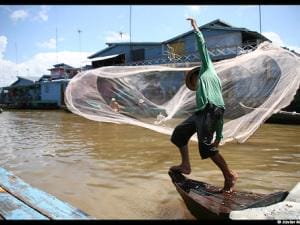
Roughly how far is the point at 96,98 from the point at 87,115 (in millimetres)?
477

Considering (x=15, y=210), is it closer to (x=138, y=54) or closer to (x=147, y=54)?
(x=147, y=54)

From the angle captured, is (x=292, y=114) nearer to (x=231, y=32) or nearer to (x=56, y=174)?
(x=231, y=32)

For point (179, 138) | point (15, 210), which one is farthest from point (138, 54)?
point (15, 210)

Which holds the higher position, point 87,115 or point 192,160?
point 87,115

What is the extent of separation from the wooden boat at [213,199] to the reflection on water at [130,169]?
1.20ft

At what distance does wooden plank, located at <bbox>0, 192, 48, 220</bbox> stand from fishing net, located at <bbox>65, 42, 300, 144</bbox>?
303cm

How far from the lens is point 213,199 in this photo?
381 centimetres

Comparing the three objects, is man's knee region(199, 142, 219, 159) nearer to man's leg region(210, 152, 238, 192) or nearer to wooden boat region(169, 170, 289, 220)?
man's leg region(210, 152, 238, 192)

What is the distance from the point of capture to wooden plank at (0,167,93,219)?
2.73m

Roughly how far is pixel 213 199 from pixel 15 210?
194 cm

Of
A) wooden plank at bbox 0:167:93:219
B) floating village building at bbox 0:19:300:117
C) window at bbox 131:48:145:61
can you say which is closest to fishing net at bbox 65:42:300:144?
floating village building at bbox 0:19:300:117

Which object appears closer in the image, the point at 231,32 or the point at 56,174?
the point at 56,174

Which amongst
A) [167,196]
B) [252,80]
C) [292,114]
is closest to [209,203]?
[167,196]

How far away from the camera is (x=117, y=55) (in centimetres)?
3275
